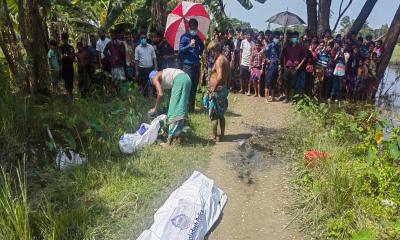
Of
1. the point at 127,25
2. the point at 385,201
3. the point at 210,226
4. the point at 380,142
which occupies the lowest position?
the point at 210,226

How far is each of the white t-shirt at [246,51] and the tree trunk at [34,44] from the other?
4601mm

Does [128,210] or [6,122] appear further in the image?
[6,122]

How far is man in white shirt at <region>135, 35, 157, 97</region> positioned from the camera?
8062mm

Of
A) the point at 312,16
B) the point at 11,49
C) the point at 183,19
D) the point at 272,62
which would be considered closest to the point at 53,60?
the point at 11,49

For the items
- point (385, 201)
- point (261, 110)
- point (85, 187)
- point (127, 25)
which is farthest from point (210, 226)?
point (127, 25)

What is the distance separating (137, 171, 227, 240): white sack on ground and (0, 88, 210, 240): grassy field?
285 millimetres

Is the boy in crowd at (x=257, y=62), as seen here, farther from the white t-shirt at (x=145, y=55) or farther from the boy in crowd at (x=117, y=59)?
the boy in crowd at (x=117, y=59)

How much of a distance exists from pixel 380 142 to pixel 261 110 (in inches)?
149

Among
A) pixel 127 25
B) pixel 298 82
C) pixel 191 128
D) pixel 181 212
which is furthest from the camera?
pixel 127 25

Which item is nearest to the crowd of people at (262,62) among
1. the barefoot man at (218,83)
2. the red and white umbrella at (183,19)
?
the red and white umbrella at (183,19)

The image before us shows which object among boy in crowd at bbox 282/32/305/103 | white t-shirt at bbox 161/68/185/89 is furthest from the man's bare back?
boy in crowd at bbox 282/32/305/103

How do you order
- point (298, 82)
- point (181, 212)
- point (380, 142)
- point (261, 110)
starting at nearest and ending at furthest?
point (181, 212) → point (380, 142) → point (261, 110) → point (298, 82)

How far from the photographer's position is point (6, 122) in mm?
5199

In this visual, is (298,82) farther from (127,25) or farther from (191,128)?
(127,25)
